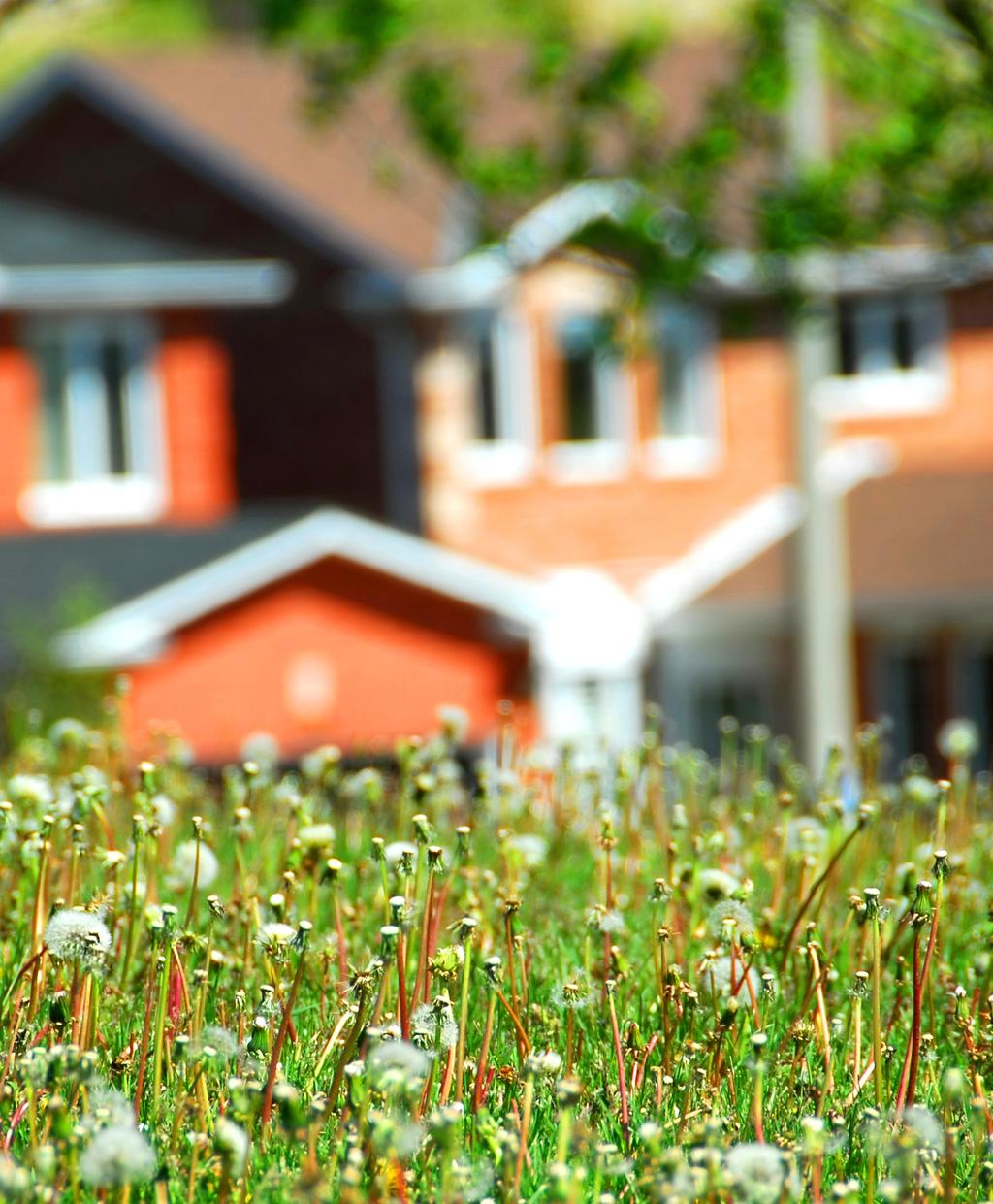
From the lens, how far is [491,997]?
3.56 meters

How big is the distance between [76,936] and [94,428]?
17.5 metres

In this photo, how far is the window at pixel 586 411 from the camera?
21.1 m

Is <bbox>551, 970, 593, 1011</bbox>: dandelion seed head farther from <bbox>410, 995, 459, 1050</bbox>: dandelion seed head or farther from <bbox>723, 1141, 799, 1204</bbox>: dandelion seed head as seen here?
<bbox>723, 1141, 799, 1204</bbox>: dandelion seed head

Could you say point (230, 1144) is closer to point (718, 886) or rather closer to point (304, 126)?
point (718, 886)

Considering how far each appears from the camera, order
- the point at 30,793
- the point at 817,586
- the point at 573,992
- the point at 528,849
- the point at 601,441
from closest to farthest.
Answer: the point at 573,992 → the point at 30,793 → the point at 528,849 → the point at 817,586 → the point at 601,441

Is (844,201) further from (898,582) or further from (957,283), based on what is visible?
(898,582)

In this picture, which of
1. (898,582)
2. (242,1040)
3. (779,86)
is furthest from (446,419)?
(242,1040)

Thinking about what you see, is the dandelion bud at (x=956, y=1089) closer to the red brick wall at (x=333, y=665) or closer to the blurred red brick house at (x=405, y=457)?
the blurred red brick house at (x=405, y=457)

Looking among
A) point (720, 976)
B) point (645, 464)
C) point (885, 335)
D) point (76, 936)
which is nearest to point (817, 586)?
point (645, 464)

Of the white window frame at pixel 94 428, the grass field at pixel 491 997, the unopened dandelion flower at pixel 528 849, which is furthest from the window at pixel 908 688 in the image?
the unopened dandelion flower at pixel 528 849

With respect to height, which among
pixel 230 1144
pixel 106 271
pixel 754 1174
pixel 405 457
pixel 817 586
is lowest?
pixel 754 1174

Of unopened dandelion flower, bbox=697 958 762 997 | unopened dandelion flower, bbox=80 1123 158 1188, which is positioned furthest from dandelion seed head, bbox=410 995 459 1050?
unopened dandelion flower, bbox=80 1123 158 1188

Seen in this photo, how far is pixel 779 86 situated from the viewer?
11758mm

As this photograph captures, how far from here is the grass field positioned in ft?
10.3
